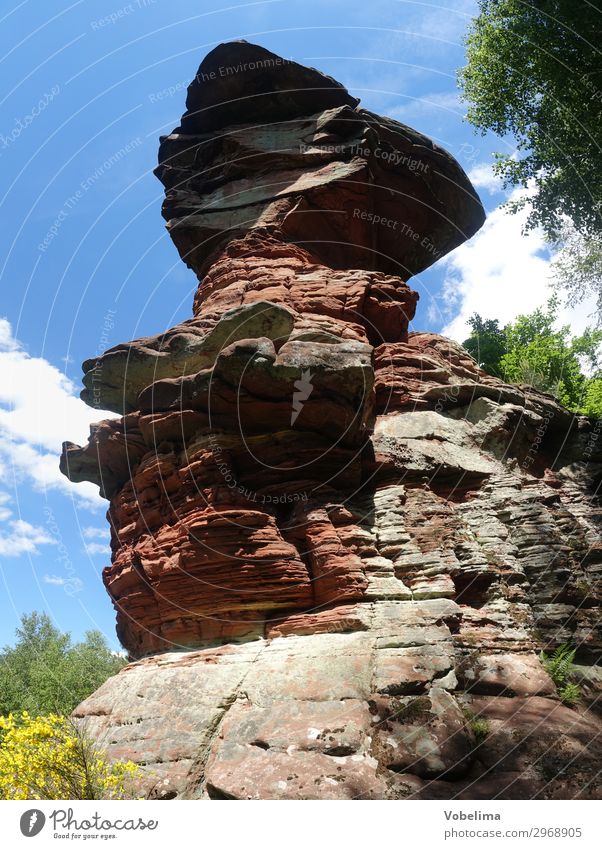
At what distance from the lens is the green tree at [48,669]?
33.0m

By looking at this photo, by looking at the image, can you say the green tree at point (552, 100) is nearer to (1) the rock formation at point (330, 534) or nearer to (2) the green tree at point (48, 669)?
(1) the rock formation at point (330, 534)

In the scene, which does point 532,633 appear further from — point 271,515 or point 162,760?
point 162,760

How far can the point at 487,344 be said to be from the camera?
3328 cm

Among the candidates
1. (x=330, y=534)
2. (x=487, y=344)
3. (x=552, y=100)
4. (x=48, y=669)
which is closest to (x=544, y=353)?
(x=487, y=344)

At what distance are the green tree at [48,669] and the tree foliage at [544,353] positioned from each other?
31261 millimetres

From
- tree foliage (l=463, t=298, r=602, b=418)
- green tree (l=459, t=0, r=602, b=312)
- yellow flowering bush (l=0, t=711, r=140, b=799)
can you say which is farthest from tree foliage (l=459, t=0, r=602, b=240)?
yellow flowering bush (l=0, t=711, r=140, b=799)

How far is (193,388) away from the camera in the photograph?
1305cm

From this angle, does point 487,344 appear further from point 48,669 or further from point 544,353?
point 48,669

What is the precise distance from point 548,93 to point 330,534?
15.9 metres

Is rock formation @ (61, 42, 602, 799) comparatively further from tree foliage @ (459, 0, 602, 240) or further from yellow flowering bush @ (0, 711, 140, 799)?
tree foliage @ (459, 0, 602, 240)

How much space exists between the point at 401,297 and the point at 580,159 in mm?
7088

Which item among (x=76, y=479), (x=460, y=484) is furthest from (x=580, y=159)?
(x=76, y=479)

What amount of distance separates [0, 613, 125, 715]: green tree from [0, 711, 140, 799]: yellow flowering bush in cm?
2452

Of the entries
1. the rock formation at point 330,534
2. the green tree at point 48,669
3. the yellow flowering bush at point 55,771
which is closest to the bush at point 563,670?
the rock formation at point 330,534
